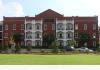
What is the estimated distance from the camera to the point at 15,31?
→ 92.5 metres

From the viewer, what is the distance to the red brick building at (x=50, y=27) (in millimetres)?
90312

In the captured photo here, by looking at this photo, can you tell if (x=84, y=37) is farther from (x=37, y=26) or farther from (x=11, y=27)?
(x=11, y=27)

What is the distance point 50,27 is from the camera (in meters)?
91.9

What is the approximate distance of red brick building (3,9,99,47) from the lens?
296ft

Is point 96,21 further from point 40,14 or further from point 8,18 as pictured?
point 8,18

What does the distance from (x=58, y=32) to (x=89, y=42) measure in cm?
899

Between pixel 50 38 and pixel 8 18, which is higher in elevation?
pixel 8 18

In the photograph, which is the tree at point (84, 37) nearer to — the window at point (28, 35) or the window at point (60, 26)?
the window at point (60, 26)

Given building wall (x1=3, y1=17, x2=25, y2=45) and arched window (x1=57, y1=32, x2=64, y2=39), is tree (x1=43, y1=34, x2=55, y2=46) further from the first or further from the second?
building wall (x1=3, y1=17, x2=25, y2=45)

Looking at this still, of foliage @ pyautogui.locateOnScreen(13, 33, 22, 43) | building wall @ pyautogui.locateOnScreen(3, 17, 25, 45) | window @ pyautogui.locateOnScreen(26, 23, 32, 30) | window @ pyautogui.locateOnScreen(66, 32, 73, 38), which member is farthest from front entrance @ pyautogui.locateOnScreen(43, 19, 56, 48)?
foliage @ pyautogui.locateOnScreen(13, 33, 22, 43)

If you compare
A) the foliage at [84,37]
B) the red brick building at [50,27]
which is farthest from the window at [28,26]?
the foliage at [84,37]

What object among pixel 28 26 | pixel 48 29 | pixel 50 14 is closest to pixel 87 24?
pixel 50 14
